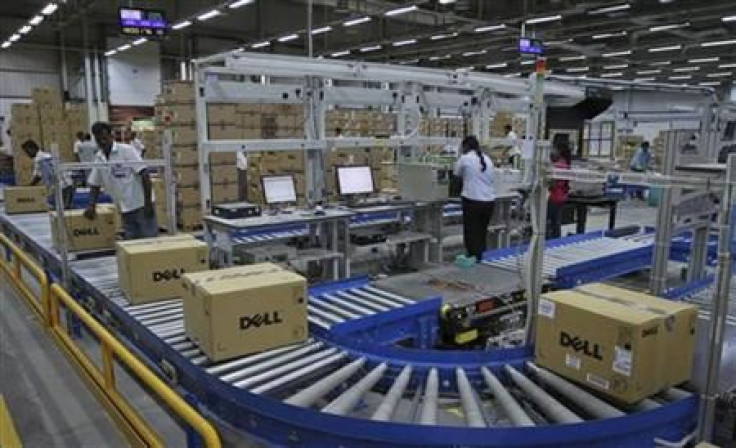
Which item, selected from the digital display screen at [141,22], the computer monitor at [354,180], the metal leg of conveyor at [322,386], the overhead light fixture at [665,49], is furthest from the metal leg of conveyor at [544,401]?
the overhead light fixture at [665,49]

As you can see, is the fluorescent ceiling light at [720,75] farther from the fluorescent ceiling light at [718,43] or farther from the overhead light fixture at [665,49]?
the fluorescent ceiling light at [718,43]

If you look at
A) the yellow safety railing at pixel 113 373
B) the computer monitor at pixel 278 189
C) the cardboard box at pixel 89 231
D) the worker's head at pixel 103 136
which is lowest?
the yellow safety railing at pixel 113 373

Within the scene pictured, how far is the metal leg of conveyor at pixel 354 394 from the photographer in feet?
6.96

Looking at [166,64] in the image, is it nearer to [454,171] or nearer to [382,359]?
[454,171]

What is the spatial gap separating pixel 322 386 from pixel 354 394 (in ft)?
0.46

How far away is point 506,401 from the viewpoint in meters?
2.22

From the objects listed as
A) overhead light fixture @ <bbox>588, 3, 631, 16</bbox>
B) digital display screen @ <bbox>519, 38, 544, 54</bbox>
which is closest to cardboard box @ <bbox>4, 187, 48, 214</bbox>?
digital display screen @ <bbox>519, 38, 544, 54</bbox>

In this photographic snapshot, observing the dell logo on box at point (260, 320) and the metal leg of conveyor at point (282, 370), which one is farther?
the dell logo on box at point (260, 320)

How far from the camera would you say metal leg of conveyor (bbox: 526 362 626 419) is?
210 centimetres

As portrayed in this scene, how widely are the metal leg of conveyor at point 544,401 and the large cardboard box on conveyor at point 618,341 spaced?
13 cm

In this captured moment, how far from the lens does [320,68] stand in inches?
207

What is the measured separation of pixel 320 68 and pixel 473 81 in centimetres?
216

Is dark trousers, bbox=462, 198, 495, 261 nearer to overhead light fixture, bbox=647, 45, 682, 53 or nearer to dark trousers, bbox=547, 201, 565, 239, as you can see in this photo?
dark trousers, bbox=547, 201, 565, 239

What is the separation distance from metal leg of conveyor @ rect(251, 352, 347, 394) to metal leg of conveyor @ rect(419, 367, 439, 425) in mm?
418
